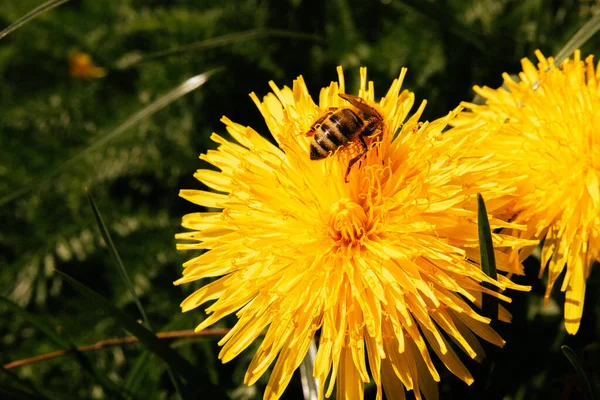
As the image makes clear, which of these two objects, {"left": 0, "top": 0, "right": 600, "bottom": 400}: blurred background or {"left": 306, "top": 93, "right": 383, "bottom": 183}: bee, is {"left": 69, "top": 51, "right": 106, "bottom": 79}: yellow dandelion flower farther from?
{"left": 306, "top": 93, "right": 383, "bottom": 183}: bee

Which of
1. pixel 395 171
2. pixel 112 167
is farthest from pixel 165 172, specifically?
pixel 395 171

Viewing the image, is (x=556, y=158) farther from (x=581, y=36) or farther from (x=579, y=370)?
(x=579, y=370)

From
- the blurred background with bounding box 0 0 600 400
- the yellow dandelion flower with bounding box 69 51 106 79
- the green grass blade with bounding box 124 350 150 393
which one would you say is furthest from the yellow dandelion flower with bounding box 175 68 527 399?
the yellow dandelion flower with bounding box 69 51 106 79

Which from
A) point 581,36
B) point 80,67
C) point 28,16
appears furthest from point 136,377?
point 80,67

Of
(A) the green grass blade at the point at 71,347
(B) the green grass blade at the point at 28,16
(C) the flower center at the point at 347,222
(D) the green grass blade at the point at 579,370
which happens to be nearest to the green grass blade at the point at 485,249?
(D) the green grass blade at the point at 579,370

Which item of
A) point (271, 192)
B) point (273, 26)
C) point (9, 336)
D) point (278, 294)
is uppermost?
point (273, 26)

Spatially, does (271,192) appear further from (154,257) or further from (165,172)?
(165,172)
